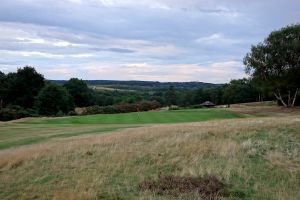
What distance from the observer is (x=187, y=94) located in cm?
15700

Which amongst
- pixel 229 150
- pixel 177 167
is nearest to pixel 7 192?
pixel 177 167

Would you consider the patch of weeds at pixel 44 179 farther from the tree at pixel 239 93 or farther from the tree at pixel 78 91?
the tree at pixel 239 93

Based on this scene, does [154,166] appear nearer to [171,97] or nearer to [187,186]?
[187,186]

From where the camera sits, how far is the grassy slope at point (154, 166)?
393 inches

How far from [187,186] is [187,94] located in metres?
148

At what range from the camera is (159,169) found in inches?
488

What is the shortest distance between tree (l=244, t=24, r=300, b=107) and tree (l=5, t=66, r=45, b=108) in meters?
65.9

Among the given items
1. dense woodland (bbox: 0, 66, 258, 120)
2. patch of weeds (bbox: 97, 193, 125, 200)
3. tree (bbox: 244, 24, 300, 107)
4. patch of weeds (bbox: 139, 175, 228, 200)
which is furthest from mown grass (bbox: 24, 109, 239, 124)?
patch of weeds (bbox: 97, 193, 125, 200)

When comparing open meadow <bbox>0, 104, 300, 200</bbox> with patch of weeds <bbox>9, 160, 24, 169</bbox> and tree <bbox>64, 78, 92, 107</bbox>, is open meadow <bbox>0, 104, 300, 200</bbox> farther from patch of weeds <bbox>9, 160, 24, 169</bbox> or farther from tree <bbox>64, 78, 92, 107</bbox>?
tree <bbox>64, 78, 92, 107</bbox>

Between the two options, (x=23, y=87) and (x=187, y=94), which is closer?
(x=23, y=87)

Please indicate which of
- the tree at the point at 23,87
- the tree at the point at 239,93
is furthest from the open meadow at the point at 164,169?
the tree at the point at 239,93

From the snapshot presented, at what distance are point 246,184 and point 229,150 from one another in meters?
4.03

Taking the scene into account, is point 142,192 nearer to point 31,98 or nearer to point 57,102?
point 57,102

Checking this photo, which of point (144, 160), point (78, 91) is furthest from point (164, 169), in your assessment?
point (78, 91)
